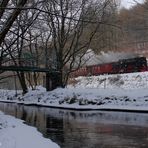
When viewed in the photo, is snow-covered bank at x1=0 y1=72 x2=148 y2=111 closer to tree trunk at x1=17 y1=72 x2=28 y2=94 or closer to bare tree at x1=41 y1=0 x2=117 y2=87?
tree trunk at x1=17 y1=72 x2=28 y2=94

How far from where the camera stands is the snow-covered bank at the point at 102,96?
3169 cm

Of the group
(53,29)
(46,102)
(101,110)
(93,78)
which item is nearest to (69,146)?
(101,110)

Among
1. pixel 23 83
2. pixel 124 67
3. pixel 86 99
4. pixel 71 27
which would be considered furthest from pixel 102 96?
pixel 124 67

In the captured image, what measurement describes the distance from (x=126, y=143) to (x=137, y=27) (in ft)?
165

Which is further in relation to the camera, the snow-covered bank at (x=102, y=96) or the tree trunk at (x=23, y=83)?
the tree trunk at (x=23, y=83)

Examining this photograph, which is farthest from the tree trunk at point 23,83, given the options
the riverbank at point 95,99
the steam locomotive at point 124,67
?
the steam locomotive at point 124,67

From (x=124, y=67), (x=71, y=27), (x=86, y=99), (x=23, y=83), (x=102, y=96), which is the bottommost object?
(x=86, y=99)

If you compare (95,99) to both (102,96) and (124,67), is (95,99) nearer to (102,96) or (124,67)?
(102,96)

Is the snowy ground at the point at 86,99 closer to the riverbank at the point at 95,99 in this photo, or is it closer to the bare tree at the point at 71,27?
the riverbank at the point at 95,99

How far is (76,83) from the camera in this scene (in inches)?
2601

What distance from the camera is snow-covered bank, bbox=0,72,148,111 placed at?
31.7 m

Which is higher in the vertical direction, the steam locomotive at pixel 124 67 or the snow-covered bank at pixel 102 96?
the steam locomotive at pixel 124 67

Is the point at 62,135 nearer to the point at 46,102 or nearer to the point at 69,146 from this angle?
the point at 69,146

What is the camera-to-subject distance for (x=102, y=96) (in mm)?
35406
